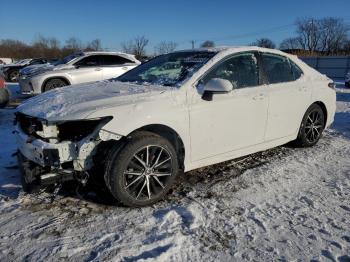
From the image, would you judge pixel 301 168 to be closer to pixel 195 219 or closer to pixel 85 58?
pixel 195 219

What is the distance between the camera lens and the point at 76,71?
1125cm

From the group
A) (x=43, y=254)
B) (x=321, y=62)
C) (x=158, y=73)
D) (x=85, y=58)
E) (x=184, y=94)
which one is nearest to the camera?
(x=43, y=254)

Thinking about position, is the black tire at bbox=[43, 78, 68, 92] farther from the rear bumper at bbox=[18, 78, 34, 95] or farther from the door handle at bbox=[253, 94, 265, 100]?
the door handle at bbox=[253, 94, 265, 100]

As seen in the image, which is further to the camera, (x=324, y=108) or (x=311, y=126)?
(x=324, y=108)

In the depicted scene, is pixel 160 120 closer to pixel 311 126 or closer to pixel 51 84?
pixel 311 126

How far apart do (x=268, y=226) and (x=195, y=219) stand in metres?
0.66

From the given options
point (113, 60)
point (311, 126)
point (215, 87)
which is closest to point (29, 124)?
point (215, 87)

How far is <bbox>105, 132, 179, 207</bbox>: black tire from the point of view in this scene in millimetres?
3459

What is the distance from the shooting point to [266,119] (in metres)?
4.74

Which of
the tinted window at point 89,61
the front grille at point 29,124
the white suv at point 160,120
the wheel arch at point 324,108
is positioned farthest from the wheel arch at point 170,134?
the tinted window at point 89,61

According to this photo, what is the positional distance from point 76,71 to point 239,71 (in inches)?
306

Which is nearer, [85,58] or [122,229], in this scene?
[122,229]

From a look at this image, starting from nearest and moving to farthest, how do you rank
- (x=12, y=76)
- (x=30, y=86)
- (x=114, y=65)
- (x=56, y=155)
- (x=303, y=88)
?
1. (x=56, y=155)
2. (x=303, y=88)
3. (x=30, y=86)
4. (x=114, y=65)
5. (x=12, y=76)

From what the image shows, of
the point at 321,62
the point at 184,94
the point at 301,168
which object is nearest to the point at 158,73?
the point at 184,94
